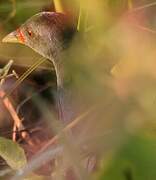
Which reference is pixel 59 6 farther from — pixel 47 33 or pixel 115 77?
pixel 115 77

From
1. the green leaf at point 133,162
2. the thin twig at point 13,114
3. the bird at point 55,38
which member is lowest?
the thin twig at point 13,114

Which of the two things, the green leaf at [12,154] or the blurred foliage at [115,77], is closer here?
the blurred foliage at [115,77]

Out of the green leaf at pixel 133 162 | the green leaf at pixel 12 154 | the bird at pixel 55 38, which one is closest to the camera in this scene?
the green leaf at pixel 133 162

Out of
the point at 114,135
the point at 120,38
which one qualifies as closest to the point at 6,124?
the point at 120,38

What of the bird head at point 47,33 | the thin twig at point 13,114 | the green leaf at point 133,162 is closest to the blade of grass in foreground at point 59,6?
the bird head at point 47,33

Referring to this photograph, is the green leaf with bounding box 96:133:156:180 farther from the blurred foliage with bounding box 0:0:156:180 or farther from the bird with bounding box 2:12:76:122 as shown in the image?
the bird with bounding box 2:12:76:122

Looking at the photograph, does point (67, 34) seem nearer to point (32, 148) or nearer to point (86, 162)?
point (32, 148)

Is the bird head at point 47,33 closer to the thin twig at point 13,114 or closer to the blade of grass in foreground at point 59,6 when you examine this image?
the blade of grass in foreground at point 59,6
